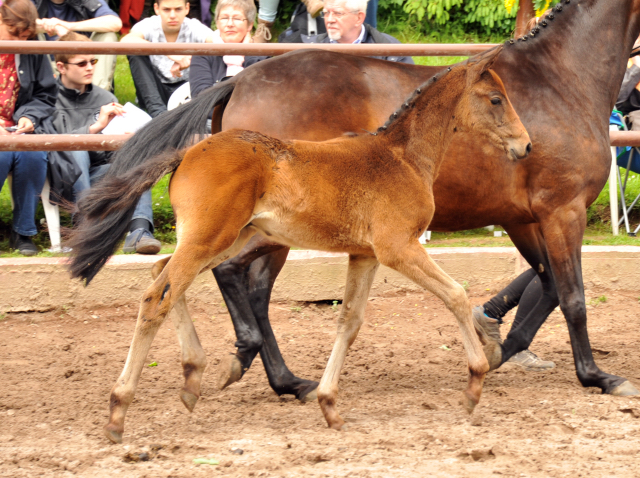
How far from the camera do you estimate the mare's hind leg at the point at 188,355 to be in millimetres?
3508

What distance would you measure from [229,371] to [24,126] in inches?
116

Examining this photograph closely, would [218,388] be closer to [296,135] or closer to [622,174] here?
[296,135]

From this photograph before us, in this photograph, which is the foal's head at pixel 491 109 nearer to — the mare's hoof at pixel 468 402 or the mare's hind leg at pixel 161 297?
the mare's hoof at pixel 468 402

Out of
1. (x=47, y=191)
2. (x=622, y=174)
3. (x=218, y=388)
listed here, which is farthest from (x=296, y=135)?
(x=622, y=174)

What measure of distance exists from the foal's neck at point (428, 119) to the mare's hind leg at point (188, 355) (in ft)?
4.02

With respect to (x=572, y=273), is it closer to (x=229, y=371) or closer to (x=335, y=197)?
(x=335, y=197)

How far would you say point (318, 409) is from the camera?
3752 mm

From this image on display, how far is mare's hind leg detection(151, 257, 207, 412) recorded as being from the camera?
138 inches

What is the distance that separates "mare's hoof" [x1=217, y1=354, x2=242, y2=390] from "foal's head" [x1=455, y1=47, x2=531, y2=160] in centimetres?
167

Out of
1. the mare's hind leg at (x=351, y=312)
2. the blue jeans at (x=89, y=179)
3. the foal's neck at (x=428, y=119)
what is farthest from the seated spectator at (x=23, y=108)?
the foal's neck at (x=428, y=119)

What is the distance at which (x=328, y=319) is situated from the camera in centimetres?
540

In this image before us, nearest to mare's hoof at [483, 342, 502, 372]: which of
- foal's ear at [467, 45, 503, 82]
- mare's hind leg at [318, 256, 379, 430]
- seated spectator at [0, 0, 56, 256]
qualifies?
mare's hind leg at [318, 256, 379, 430]

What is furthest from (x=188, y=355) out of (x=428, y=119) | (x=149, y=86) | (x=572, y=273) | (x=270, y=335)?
(x=149, y=86)

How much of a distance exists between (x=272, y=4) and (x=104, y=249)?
19.2ft
